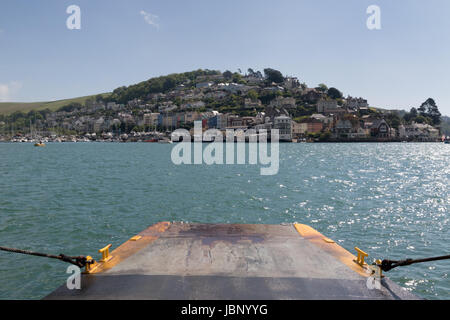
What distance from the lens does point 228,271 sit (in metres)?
6.48

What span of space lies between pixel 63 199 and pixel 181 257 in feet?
59.8

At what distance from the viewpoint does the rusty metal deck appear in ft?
18.2

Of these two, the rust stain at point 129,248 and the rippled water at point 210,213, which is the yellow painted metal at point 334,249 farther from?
the rust stain at point 129,248

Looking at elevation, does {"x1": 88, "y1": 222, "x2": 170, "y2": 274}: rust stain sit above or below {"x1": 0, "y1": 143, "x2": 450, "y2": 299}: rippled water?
above

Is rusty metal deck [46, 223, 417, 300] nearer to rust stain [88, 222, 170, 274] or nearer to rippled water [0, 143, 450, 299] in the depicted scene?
rust stain [88, 222, 170, 274]

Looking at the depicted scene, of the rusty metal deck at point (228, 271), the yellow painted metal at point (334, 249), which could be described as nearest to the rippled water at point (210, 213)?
the yellow painted metal at point (334, 249)

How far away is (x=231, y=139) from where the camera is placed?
545 feet

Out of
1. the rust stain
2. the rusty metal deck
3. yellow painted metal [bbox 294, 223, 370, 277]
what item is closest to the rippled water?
the rust stain

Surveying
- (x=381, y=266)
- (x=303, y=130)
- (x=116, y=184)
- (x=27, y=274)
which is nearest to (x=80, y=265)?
(x=27, y=274)

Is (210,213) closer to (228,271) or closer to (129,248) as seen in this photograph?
(129,248)

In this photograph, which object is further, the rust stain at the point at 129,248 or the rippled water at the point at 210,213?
the rippled water at the point at 210,213

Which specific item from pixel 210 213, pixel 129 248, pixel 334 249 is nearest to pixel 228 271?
pixel 129 248

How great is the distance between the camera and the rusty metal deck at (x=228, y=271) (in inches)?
218
